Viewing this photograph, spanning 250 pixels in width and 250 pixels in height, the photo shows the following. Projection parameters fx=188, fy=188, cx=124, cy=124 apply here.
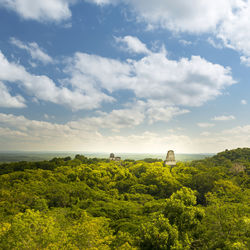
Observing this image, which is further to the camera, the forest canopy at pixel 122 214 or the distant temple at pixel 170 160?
the distant temple at pixel 170 160

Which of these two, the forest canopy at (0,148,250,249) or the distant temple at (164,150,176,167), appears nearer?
the forest canopy at (0,148,250,249)

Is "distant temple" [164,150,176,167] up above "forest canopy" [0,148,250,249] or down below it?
above

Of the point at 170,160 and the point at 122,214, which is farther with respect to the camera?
the point at 170,160

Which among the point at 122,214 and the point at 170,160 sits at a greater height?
the point at 170,160

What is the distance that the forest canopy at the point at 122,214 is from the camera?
56.8 feet

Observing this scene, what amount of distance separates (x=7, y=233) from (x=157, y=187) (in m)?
44.1

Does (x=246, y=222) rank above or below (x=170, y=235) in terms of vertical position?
above

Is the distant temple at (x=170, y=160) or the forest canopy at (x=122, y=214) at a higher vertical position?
the distant temple at (x=170, y=160)

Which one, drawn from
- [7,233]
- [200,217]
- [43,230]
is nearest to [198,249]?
[200,217]

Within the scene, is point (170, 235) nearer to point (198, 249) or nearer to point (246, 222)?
point (198, 249)

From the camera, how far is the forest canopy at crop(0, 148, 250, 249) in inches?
682

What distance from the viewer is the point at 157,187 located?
55.4 m

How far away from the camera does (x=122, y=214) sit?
→ 32.2 meters

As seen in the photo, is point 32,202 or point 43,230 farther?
point 32,202
